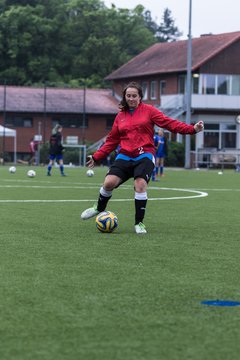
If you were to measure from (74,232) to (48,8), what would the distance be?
87.3 metres

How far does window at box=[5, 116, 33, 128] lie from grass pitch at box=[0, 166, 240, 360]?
57218 mm

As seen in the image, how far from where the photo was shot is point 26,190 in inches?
892

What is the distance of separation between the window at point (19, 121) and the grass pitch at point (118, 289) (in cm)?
5722

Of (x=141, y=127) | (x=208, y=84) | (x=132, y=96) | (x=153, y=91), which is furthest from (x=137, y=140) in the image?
(x=153, y=91)

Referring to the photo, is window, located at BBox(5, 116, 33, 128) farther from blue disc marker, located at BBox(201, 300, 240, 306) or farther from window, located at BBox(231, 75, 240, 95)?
blue disc marker, located at BBox(201, 300, 240, 306)

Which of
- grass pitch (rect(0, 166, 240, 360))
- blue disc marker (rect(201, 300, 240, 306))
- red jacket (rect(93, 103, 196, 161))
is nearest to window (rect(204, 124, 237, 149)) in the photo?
grass pitch (rect(0, 166, 240, 360))

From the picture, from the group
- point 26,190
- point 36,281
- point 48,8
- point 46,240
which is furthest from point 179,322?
point 48,8

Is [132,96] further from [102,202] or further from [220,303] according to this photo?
[220,303]

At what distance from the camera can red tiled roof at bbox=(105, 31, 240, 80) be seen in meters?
67.1

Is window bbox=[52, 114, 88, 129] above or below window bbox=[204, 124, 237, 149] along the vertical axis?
above

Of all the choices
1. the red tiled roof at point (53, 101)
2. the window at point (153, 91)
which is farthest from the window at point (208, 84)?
the red tiled roof at point (53, 101)

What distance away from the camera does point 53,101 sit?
70.9 m

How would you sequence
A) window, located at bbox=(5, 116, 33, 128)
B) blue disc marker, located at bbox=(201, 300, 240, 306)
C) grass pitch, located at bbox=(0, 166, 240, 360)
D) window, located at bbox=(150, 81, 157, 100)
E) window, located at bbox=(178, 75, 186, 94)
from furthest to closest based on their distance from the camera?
window, located at bbox=(150, 81, 157, 100) → window, located at bbox=(5, 116, 33, 128) → window, located at bbox=(178, 75, 186, 94) → blue disc marker, located at bbox=(201, 300, 240, 306) → grass pitch, located at bbox=(0, 166, 240, 360)

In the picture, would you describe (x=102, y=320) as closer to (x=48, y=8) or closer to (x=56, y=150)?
(x=56, y=150)
